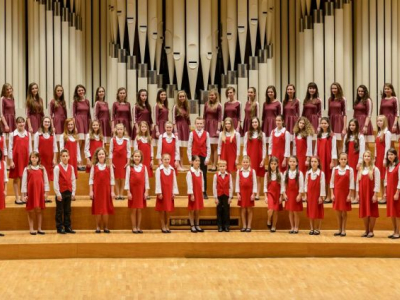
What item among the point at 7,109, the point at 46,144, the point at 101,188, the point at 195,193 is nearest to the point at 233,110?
the point at 195,193

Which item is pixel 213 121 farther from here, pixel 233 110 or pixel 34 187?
pixel 34 187

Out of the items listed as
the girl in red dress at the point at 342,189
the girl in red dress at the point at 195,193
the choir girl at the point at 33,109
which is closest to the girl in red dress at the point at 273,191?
the girl in red dress at the point at 342,189

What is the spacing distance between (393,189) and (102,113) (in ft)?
10.0

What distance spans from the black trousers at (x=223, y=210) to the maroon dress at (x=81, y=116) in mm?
1767

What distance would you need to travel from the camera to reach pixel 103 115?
894 centimetres

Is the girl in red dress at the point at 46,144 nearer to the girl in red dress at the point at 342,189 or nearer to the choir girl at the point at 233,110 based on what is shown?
the choir girl at the point at 233,110

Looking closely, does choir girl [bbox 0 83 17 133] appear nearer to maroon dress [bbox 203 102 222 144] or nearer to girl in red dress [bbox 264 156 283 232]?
maroon dress [bbox 203 102 222 144]

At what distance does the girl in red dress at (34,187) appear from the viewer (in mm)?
7656

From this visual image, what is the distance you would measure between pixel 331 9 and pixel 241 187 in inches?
114

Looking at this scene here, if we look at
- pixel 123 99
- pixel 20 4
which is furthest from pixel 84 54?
pixel 123 99

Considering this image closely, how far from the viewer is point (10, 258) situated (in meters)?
7.22
